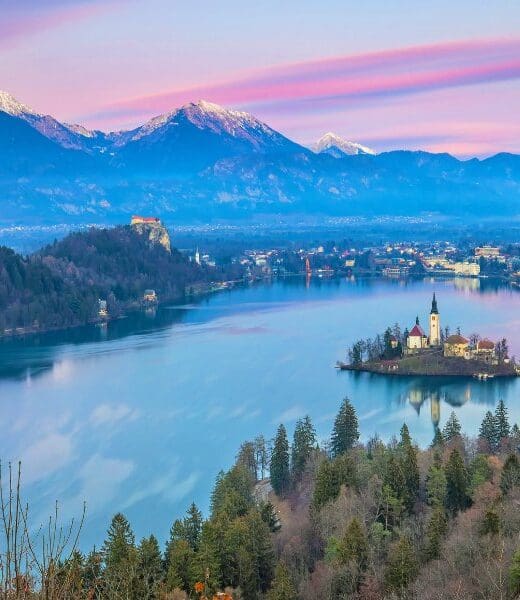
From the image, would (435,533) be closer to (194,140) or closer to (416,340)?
(416,340)

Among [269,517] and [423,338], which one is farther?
[423,338]

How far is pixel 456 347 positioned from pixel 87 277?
527 inches

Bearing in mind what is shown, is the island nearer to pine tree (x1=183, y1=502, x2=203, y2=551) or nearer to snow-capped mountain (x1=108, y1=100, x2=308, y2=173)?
pine tree (x1=183, y1=502, x2=203, y2=551)

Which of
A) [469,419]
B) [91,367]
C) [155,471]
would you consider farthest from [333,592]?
[91,367]

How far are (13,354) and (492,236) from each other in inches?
1628

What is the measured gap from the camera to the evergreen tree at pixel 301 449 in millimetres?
8585

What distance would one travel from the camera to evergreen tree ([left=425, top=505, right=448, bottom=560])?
567 centimetres

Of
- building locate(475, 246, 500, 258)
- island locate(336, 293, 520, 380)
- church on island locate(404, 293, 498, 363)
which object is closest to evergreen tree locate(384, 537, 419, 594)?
island locate(336, 293, 520, 380)

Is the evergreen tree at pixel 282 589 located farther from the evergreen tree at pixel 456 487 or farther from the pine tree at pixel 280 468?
the pine tree at pixel 280 468

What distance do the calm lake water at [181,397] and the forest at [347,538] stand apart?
48.7 inches

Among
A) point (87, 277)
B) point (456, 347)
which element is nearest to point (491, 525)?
point (456, 347)

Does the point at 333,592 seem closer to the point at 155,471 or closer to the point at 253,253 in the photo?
the point at 155,471

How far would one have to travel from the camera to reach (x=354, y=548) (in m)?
5.57

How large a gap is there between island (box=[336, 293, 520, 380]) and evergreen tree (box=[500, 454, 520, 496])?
7187 millimetres
